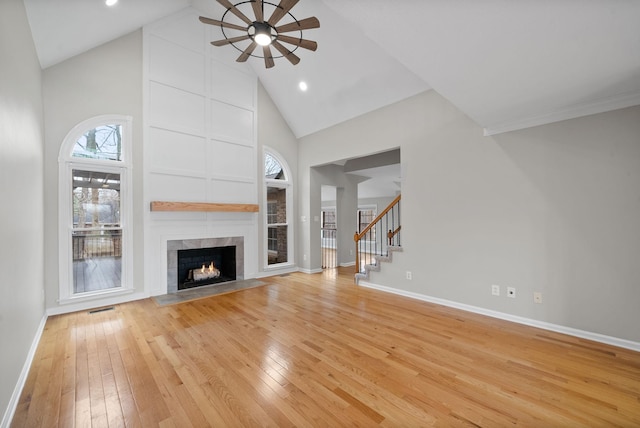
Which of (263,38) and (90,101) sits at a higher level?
(263,38)

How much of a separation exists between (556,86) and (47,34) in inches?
216

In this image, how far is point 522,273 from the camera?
10.8ft

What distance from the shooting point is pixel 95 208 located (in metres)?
4.02

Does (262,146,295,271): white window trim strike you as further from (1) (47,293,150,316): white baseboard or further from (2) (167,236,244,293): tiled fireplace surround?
(1) (47,293,150,316): white baseboard

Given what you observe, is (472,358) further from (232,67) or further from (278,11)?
(232,67)

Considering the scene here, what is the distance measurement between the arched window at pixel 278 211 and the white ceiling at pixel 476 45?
2.67 meters

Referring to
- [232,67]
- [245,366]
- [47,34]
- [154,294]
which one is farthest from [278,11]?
[154,294]

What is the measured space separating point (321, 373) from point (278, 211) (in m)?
4.48

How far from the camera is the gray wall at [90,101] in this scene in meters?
3.61

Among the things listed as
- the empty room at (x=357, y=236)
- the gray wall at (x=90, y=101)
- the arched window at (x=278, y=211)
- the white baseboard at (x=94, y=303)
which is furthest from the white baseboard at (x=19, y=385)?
the arched window at (x=278, y=211)

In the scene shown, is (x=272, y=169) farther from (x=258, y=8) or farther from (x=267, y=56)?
(x=258, y=8)

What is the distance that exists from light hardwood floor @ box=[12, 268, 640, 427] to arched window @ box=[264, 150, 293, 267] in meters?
2.72

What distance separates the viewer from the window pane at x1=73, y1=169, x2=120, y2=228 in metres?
3.88

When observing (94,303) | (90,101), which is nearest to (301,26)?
(90,101)
